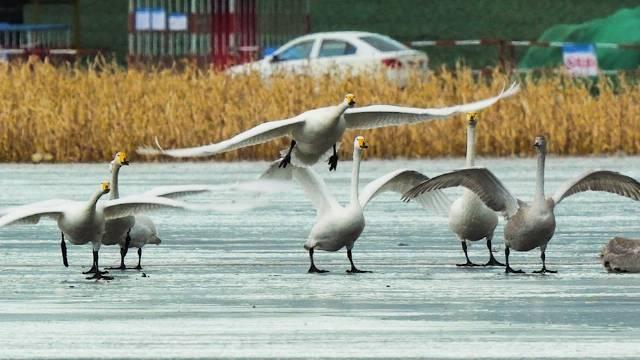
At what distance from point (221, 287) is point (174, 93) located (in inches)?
586

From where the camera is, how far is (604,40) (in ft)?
132

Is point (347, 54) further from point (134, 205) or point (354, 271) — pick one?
point (134, 205)

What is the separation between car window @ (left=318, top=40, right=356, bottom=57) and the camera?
128 ft

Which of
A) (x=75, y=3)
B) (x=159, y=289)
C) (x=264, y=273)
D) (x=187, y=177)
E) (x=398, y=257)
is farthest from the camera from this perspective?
(x=75, y=3)

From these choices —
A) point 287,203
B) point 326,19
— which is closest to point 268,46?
point 326,19

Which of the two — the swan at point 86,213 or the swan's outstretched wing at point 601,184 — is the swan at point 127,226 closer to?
the swan at point 86,213

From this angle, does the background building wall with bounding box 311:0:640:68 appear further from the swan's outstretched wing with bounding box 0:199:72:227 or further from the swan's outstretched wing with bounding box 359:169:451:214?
the swan's outstretched wing with bounding box 0:199:72:227

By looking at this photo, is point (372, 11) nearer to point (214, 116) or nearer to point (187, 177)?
point (214, 116)

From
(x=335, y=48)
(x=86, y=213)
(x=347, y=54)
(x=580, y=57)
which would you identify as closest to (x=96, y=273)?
(x=86, y=213)

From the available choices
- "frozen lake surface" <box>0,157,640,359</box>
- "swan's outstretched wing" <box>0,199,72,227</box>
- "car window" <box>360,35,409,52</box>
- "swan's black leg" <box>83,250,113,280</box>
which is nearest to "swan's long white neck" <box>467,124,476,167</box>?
"frozen lake surface" <box>0,157,640,359</box>

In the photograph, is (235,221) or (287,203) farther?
(287,203)

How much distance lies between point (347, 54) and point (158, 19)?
18.9 ft

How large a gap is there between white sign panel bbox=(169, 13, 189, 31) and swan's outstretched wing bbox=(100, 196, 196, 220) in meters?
29.1

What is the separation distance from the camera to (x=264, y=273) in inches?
581
